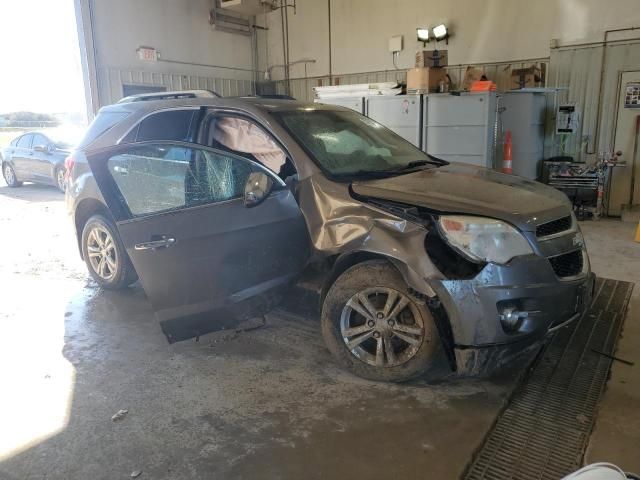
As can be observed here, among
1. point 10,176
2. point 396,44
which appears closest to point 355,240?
point 396,44

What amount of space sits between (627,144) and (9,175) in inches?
499

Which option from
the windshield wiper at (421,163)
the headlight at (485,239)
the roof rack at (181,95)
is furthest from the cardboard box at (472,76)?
the headlight at (485,239)

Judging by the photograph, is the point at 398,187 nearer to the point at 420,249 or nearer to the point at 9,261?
the point at 420,249

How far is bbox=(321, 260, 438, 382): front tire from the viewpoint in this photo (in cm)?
278

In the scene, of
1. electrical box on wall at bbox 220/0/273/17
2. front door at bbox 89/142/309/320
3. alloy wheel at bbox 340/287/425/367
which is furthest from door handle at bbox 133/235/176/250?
electrical box on wall at bbox 220/0/273/17

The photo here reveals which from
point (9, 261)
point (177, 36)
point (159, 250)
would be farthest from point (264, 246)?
point (177, 36)

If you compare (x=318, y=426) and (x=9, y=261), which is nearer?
(x=318, y=426)

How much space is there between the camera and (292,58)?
40.8ft

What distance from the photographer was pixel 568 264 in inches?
113

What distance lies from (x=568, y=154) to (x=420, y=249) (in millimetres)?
7112

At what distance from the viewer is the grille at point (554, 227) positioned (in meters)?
2.72

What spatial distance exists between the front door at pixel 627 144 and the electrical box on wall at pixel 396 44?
417 centimetres

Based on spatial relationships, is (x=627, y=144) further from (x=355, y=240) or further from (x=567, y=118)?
(x=355, y=240)

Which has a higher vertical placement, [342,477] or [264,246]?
[264,246]
